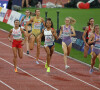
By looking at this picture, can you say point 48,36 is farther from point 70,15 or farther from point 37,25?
point 70,15

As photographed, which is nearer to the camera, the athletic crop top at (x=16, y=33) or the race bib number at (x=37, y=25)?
the athletic crop top at (x=16, y=33)

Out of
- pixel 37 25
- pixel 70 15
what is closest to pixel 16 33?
pixel 37 25

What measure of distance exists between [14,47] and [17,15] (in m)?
14.4

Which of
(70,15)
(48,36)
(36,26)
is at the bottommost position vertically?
(70,15)

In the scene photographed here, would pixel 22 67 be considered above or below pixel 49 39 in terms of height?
below

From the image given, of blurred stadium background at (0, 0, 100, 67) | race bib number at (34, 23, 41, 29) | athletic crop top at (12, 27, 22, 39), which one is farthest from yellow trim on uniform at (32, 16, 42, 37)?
blurred stadium background at (0, 0, 100, 67)

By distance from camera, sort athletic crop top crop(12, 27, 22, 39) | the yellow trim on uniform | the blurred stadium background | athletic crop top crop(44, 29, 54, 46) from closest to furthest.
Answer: athletic crop top crop(44, 29, 54, 46) → athletic crop top crop(12, 27, 22, 39) → the yellow trim on uniform → the blurred stadium background

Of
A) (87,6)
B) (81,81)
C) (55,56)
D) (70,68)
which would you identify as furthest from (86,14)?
(81,81)

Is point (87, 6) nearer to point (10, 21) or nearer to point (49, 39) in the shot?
point (10, 21)

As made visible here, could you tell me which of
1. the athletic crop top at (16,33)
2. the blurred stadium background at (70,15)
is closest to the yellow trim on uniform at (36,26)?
the athletic crop top at (16,33)

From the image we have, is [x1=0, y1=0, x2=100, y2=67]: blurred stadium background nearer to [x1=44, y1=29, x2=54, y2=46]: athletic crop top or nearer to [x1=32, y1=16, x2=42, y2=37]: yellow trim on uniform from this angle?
[x1=32, y1=16, x2=42, y2=37]: yellow trim on uniform

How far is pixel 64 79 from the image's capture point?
17906mm

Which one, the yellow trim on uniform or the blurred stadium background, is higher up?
the yellow trim on uniform

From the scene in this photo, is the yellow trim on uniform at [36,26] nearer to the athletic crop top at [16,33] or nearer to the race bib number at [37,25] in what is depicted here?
the race bib number at [37,25]
